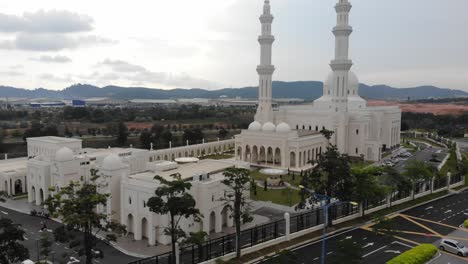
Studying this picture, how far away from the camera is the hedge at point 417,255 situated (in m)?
25.4

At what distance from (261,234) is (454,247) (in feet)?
48.6

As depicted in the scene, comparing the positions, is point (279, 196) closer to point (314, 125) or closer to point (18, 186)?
point (314, 125)

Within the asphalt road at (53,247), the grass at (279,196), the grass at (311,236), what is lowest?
the asphalt road at (53,247)

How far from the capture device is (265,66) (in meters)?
69.8

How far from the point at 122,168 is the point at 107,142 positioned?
53.7 metres

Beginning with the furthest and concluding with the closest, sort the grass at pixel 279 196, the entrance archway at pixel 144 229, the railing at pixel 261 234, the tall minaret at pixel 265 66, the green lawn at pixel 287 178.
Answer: the tall minaret at pixel 265 66 → the green lawn at pixel 287 178 → the grass at pixel 279 196 → the entrance archway at pixel 144 229 → the railing at pixel 261 234

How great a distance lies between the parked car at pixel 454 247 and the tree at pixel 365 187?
22.9 feet

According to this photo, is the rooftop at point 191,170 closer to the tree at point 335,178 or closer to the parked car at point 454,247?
the tree at point 335,178

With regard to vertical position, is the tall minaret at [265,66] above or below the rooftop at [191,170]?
above

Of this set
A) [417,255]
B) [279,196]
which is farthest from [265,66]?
[417,255]

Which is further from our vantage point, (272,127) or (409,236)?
(272,127)

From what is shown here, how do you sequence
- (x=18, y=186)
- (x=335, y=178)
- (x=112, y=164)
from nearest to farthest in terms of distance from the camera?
(x=335, y=178) < (x=112, y=164) < (x=18, y=186)

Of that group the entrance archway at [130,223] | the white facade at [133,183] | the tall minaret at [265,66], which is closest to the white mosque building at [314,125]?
the tall minaret at [265,66]

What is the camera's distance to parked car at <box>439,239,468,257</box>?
2794cm
